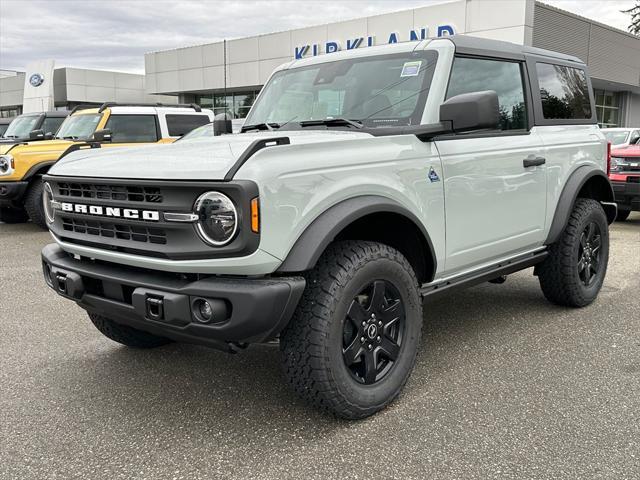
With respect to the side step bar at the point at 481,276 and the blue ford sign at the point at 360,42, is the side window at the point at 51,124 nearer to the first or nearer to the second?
the blue ford sign at the point at 360,42

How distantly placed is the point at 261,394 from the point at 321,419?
460 millimetres

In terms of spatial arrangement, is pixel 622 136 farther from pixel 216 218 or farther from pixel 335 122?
pixel 216 218

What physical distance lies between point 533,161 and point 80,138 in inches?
319

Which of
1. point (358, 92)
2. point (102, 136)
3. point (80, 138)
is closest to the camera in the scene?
point (358, 92)

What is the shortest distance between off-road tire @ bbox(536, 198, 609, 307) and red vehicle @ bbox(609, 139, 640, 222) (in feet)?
16.7

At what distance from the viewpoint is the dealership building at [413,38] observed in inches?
784

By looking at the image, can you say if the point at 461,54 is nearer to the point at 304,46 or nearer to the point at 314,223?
the point at 314,223

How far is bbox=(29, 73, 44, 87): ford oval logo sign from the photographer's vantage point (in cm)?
3819

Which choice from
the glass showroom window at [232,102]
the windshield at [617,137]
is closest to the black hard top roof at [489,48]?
the windshield at [617,137]

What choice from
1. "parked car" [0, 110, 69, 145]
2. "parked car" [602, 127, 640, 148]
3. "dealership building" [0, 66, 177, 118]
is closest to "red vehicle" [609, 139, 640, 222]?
"parked car" [602, 127, 640, 148]

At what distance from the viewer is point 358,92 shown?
3.67 meters

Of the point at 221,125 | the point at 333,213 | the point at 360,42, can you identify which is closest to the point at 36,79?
the point at 360,42

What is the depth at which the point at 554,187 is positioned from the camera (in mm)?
4336

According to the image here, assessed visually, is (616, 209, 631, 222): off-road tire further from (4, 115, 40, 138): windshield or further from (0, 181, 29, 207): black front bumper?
(4, 115, 40, 138): windshield
